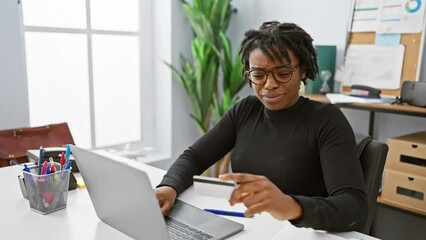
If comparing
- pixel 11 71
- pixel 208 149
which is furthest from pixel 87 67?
pixel 208 149

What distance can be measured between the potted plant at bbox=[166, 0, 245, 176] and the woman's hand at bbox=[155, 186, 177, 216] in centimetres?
175

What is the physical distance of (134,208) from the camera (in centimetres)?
79

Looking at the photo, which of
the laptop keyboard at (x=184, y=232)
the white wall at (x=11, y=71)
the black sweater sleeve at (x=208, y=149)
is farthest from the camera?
the white wall at (x=11, y=71)

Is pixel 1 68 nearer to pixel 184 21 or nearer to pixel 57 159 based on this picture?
pixel 57 159

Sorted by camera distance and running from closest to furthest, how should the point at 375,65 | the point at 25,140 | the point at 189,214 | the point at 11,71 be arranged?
the point at 189,214 → the point at 25,140 → the point at 11,71 → the point at 375,65

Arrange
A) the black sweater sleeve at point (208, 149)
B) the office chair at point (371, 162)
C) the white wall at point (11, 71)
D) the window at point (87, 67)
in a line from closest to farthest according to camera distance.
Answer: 1. the office chair at point (371, 162)
2. the black sweater sleeve at point (208, 149)
3. the white wall at point (11, 71)
4. the window at point (87, 67)

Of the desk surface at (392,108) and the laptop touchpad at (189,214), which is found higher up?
the desk surface at (392,108)

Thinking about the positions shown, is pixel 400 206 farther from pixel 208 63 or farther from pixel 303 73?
pixel 208 63

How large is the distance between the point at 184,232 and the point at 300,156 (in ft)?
1.60

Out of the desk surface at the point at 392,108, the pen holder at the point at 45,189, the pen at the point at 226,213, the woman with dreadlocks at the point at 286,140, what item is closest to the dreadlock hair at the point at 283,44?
the woman with dreadlocks at the point at 286,140

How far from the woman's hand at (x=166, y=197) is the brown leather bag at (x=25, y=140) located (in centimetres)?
100

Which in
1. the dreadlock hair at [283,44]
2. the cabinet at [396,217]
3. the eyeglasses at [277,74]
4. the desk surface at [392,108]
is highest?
the dreadlock hair at [283,44]

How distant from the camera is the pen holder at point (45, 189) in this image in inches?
40.6

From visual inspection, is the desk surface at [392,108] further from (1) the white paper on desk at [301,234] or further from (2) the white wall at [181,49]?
(1) the white paper on desk at [301,234]
